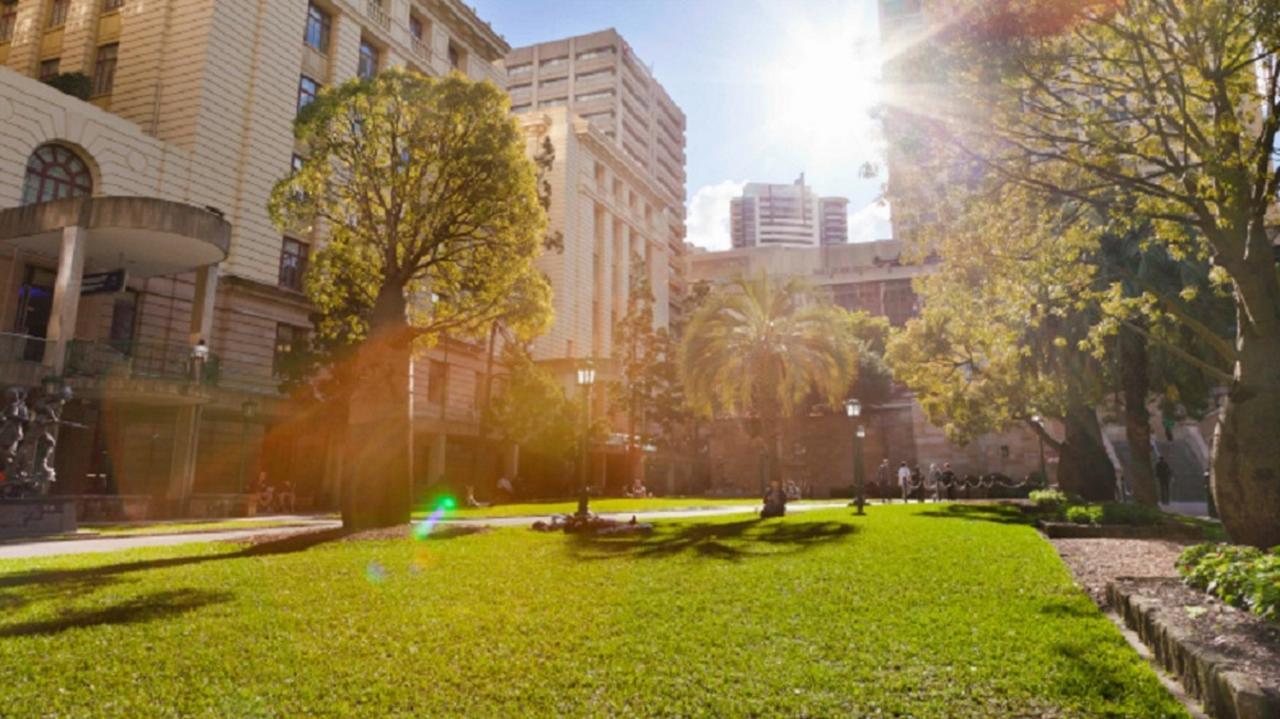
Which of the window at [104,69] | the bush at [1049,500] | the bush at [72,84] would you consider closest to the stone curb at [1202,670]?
the bush at [1049,500]

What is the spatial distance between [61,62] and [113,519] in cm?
2001

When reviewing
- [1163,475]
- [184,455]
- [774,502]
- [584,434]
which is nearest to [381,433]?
[584,434]

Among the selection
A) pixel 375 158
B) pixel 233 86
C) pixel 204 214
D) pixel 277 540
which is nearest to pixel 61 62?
pixel 233 86

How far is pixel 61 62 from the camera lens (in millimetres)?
28062

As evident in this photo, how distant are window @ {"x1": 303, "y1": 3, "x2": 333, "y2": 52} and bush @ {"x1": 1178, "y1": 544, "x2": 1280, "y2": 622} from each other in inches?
1348

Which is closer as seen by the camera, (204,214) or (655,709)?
(655,709)

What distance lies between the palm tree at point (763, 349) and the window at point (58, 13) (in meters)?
28.5

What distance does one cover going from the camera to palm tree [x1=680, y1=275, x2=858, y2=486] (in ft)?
72.2

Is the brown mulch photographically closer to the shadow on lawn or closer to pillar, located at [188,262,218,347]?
the shadow on lawn

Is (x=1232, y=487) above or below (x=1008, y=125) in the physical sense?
below

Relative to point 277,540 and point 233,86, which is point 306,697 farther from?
point 233,86

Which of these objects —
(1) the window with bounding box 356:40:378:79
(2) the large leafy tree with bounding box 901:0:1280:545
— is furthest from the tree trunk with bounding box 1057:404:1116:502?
(1) the window with bounding box 356:40:378:79

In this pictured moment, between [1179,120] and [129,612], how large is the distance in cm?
1300

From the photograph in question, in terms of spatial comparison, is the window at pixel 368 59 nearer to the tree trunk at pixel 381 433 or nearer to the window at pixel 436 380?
the window at pixel 436 380
